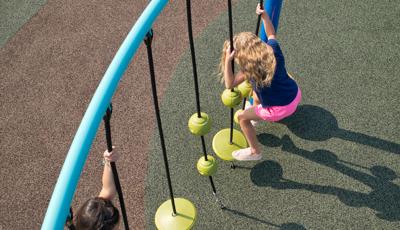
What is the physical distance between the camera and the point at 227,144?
13.4 feet

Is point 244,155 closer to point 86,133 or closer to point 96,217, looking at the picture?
point 96,217

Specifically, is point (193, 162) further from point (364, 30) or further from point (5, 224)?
point (364, 30)

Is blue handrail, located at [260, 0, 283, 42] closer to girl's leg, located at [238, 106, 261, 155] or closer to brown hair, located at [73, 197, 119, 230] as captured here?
girl's leg, located at [238, 106, 261, 155]

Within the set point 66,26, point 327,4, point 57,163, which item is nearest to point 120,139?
point 57,163

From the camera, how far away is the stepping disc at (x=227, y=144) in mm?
4023

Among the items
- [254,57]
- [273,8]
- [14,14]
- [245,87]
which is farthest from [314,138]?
[14,14]

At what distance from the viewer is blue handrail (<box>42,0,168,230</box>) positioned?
158cm

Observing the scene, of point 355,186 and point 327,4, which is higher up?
point 327,4

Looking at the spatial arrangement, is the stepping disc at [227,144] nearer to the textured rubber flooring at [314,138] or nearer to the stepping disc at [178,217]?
the textured rubber flooring at [314,138]

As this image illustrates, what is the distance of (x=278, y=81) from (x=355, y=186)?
51.3 inches

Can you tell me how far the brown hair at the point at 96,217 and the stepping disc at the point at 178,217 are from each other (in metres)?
0.81

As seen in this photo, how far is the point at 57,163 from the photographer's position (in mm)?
4617

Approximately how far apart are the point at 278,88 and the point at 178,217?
1387 mm

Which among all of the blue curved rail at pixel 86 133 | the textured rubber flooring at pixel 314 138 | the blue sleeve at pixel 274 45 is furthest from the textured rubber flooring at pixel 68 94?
the blue curved rail at pixel 86 133
